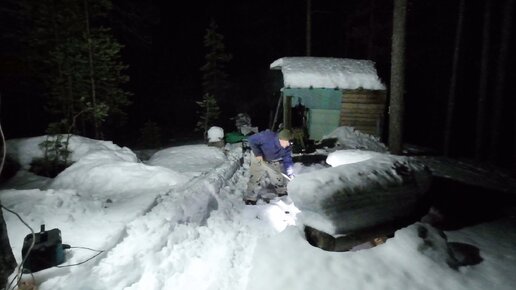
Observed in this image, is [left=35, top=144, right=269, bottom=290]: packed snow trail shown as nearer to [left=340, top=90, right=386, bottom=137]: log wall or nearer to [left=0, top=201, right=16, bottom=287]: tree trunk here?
[left=0, top=201, right=16, bottom=287]: tree trunk

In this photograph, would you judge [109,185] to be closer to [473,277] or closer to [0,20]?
[473,277]

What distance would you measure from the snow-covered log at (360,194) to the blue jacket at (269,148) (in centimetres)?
240

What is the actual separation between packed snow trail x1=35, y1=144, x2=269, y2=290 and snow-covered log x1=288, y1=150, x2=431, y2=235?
4.42 ft

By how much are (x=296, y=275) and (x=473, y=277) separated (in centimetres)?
247

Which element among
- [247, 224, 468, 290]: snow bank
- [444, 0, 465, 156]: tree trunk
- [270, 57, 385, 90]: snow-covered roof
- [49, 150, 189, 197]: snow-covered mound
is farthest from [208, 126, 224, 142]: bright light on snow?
[444, 0, 465, 156]: tree trunk

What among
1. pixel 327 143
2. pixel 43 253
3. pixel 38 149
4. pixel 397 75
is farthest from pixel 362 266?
pixel 38 149

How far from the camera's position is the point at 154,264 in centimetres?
500

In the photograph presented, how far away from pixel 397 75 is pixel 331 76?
471 cm

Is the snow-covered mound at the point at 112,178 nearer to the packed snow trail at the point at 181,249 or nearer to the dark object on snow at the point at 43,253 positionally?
the packed snow trail at the point at 181,249

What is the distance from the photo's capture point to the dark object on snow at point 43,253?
4.36m

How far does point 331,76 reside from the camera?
1612 centimetres

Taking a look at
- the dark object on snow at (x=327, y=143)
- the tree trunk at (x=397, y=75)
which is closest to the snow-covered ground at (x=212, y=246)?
the tree trunk at (x=397, y=75)

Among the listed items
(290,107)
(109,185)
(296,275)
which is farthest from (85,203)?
(290,107)

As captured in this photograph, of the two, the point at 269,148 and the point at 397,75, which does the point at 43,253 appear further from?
the point at 397,75
